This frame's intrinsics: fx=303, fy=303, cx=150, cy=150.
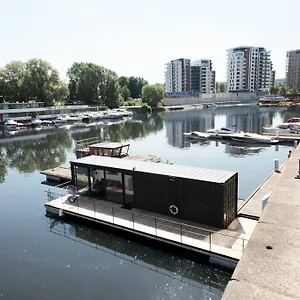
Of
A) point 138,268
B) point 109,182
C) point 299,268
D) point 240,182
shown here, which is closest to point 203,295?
point 138,268

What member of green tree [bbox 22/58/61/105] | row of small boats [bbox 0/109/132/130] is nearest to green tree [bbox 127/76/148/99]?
row of small boats [bbox 0/109/132/130]

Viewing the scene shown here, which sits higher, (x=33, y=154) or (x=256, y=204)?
(x=256, y=204)

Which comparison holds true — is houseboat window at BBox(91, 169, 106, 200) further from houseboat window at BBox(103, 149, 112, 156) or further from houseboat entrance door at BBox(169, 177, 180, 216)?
houseboat window at BBox(103, 149, 112, 156)

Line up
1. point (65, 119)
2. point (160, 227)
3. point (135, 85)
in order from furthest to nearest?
1. point (135, 85)
2. point (65, 119)
3. point (160, 227)

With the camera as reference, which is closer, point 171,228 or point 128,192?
point 171,228

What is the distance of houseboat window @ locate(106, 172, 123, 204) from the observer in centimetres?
1853

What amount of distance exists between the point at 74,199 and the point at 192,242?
30.4 ft

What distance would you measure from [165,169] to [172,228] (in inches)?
145

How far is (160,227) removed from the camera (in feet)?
51.8

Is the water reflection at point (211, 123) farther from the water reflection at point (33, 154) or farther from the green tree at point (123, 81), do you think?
the green tree at point (123, 81)

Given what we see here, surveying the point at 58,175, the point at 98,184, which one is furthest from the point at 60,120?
the point at 98,184

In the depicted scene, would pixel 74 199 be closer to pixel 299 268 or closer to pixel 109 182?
pixel 109 182

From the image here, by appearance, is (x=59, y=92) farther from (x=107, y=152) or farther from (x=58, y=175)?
(x=107, y=152)

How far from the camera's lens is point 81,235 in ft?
57.9
